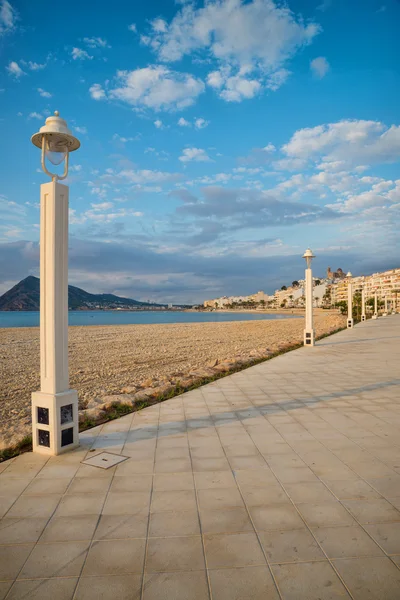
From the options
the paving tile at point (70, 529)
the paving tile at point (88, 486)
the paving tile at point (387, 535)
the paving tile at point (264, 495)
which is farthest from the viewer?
the paving tile at point (88, 486)

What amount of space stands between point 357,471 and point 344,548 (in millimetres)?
1174

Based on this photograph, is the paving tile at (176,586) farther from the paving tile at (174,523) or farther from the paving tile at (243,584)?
the paving tile at (174,523)

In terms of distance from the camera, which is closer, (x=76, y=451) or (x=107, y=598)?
(x=107, y=598)

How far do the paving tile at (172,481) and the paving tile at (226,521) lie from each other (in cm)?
42

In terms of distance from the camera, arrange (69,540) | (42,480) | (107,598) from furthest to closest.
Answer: (42,480), (69,540), (107,598)

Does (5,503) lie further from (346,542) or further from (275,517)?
(346,542)

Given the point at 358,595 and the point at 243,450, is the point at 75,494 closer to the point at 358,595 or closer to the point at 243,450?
the point at 243,450

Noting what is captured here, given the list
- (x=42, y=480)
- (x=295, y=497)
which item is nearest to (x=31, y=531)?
(x=42, y=480)

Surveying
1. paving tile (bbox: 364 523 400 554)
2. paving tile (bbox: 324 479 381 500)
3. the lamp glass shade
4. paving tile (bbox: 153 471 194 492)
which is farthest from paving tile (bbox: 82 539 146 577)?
the lamp glass shade

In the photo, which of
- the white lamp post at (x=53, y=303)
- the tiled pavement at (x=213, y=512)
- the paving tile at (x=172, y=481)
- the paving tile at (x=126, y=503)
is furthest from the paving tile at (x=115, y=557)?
the white lamp post at (x=53, y=303)

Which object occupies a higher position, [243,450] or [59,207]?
[59,207]

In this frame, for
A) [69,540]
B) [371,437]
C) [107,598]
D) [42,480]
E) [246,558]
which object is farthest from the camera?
[371,437]

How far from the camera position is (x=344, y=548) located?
2.20 metres

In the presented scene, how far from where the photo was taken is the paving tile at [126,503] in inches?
104
